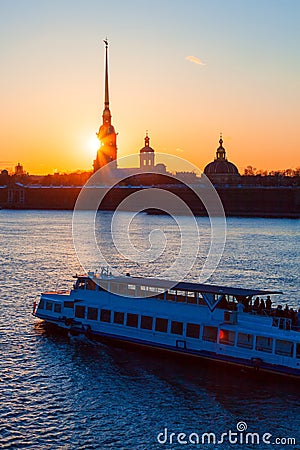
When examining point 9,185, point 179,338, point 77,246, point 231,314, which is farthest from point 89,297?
point 9,185

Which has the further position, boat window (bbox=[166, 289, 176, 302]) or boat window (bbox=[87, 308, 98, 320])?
boat window (bbox=[87, 308, 98, 320])

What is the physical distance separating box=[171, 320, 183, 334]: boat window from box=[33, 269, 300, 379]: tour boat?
0.06ft

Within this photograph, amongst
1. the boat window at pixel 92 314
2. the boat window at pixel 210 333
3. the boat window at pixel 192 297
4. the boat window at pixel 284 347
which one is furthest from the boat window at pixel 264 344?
the boat window at pixel 92 314

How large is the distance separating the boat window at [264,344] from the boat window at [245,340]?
0.71 ft

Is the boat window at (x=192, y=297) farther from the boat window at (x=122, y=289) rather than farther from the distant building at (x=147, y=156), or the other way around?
the distant building at (x=147, y=156)

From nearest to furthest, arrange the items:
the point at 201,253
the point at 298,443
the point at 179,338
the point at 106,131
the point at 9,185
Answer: the point at 298,443
the point at 179,338
the point at 201,253
the point at 9,185
the point at 106,131

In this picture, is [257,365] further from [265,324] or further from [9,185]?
[9,185]

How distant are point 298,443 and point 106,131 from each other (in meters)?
168

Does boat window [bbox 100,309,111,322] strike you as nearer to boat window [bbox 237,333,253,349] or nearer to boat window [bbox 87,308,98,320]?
boat window [bbox 87,308,98,320]

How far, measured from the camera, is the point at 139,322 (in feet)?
65.7

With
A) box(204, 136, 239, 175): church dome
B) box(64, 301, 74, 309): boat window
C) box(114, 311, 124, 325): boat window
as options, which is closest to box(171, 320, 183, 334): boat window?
box(114, 311, 124, 325): boat window

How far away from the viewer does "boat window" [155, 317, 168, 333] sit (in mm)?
19484

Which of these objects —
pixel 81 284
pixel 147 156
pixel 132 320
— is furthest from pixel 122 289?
pixel 147 156

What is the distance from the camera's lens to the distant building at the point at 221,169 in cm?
14800
